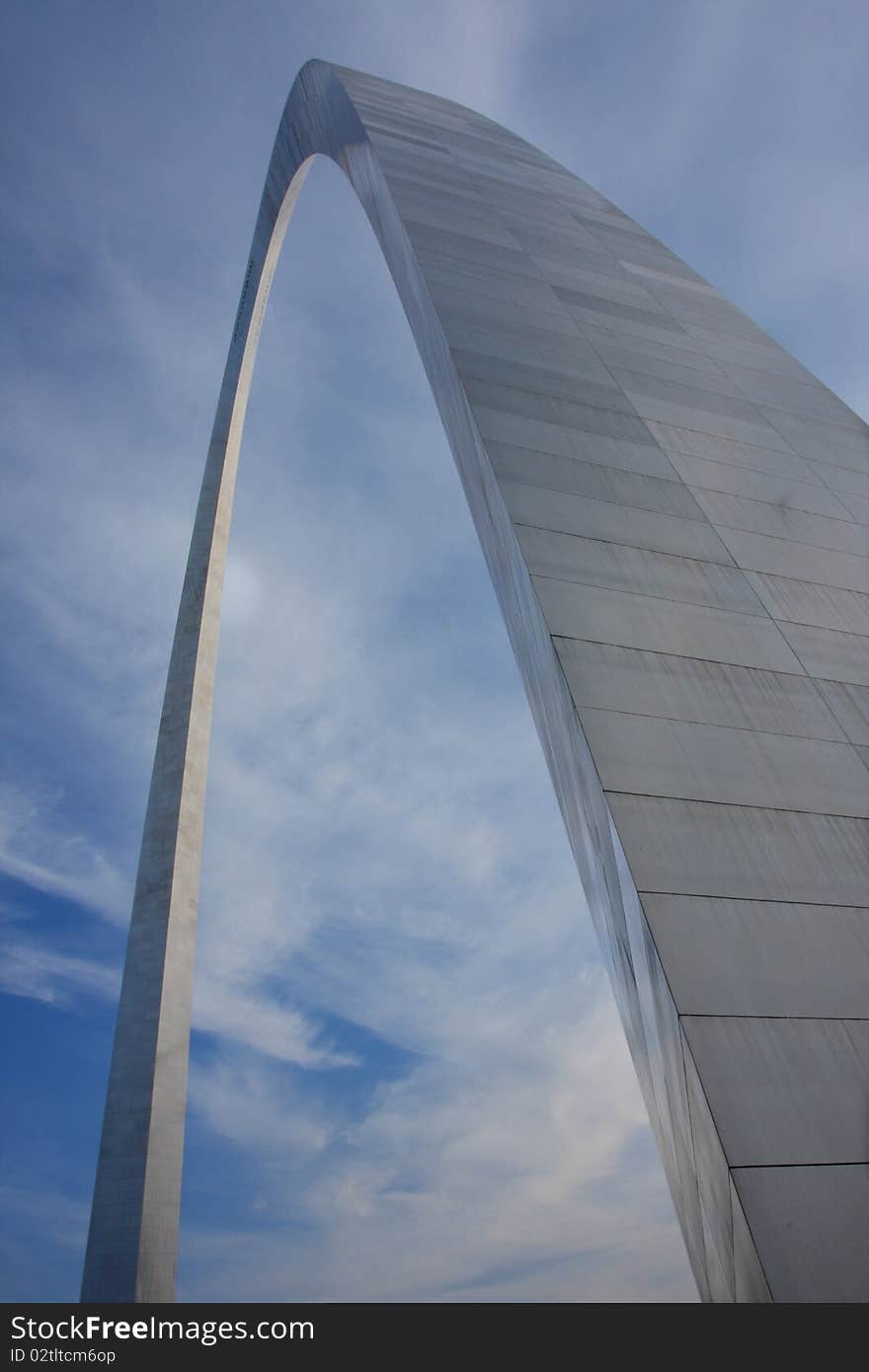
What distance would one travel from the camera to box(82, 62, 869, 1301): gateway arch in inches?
168

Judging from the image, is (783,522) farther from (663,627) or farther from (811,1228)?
(811,1228)

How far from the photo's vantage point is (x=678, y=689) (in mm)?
6691

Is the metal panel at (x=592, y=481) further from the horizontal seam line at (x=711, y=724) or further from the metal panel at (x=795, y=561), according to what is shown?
the horizontal seam line at (x=711, y=724)

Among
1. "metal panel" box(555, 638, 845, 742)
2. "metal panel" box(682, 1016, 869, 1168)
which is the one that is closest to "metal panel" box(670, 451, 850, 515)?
"metal panel" box(555, 638, 845, 742)

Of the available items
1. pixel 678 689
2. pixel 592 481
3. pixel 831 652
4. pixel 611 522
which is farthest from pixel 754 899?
pixel 592 481

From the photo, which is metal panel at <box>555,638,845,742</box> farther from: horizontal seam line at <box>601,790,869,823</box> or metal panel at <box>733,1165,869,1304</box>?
metal panel at <box>733,1165,869,1304</box>

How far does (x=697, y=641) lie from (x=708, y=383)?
799 cm

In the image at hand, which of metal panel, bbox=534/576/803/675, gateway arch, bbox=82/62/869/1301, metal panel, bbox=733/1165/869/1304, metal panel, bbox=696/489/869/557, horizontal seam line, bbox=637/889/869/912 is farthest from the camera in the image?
metal panel, bbox=696/489/869/557

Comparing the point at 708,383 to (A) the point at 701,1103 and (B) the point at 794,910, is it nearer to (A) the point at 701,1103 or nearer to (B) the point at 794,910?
(B) the point at 794,910

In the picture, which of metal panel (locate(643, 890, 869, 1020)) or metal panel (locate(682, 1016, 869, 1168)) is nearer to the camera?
metal panel (locate(682, 1016, 869, 1168))

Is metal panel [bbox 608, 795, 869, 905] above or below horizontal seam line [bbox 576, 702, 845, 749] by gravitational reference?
below

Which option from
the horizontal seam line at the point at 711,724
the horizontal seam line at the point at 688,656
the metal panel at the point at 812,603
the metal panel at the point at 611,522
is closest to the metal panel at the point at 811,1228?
the horizontal seam line at the point at 711,724
